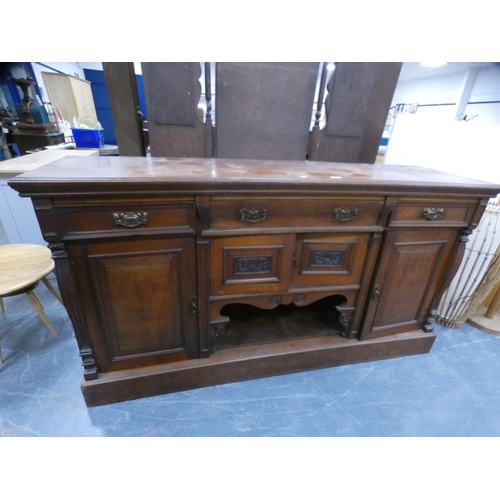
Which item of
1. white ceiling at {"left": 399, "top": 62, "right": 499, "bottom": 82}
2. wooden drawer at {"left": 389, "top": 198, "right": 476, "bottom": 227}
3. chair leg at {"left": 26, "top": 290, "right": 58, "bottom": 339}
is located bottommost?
chair leg at {"left": 26, "top": 290, "right": 58, "bottom": 339}

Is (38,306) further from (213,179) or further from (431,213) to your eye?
(431,213)

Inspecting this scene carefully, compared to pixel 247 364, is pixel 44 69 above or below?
above

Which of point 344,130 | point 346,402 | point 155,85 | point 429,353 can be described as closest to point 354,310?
point 346,402

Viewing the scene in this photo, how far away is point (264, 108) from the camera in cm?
139

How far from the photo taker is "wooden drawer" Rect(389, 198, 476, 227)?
3.83 ft

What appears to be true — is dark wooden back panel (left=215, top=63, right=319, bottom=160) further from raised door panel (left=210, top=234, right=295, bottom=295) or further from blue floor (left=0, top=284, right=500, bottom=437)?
blue floor (left=0, top=284, right=500, bottom=437)

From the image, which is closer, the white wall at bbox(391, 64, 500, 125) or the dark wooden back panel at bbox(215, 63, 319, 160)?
the dark wooden back panel at bbox(215, 63, 319, 160)

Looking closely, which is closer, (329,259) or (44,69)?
(329,259)

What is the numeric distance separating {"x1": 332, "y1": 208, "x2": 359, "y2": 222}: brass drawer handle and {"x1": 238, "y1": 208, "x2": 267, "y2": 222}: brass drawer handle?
31 centimetres

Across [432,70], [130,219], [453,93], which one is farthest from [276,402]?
[432,70]

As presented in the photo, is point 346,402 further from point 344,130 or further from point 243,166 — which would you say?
point 344,130

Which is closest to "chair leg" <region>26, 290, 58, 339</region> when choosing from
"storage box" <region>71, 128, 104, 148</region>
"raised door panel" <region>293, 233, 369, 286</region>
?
"raised door panel" <region>293, 233, 369, 286</region>

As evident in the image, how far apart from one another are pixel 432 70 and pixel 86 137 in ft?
22.6

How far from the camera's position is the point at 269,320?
60.5 inches
